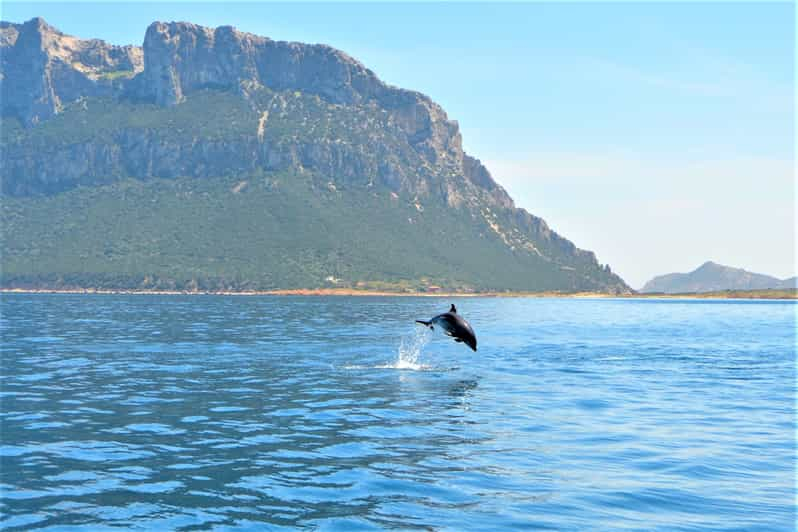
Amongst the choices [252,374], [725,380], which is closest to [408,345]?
[252,374]

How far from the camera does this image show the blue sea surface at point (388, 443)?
1331 centimetres

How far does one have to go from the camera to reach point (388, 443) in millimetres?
19188

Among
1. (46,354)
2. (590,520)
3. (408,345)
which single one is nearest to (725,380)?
(408,345)

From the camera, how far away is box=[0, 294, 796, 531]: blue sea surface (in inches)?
524

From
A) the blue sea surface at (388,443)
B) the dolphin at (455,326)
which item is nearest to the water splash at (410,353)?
the blue sea surface at (388,443)

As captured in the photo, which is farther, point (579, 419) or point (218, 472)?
point (579, 419)

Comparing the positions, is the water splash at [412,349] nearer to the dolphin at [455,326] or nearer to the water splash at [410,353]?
the water splash at [410,353]

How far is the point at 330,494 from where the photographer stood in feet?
46.9

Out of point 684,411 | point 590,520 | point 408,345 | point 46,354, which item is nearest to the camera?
point 590,520

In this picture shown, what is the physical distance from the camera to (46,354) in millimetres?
41062

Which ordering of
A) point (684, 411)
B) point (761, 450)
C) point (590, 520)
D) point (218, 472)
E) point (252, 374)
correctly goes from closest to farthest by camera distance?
point (590, 520)
point (218, 472)
point (761, 450)
point (684, 411)
point (252, 374)

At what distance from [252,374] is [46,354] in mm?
15138

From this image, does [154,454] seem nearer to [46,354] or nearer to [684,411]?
[684,411]

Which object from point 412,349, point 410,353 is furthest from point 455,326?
point 412,349
